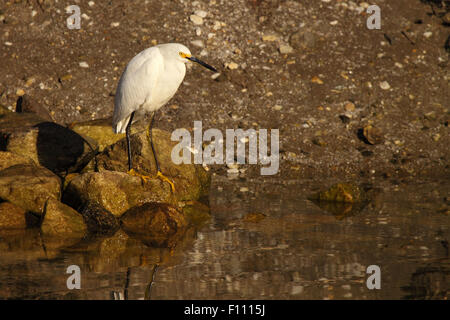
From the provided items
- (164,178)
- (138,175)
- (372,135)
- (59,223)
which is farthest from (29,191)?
(372,135)

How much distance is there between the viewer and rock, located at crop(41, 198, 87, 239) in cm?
607

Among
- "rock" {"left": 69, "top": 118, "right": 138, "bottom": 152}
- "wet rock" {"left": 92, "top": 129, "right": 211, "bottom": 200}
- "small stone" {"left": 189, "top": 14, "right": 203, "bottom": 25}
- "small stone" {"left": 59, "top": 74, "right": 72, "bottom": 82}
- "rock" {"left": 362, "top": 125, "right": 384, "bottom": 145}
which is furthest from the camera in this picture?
"small stone" {"left": 189, "top": 14, "right": 203, "bottom": 25}

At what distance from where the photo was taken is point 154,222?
20.6 feet

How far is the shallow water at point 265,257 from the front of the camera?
4.52 meters

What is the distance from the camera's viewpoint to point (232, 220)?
6695mm

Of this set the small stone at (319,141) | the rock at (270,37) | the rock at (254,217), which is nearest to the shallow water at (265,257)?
the rock at (254,217)

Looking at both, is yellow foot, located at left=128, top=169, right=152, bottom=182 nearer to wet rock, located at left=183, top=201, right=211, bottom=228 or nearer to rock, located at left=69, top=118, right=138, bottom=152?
wet rock, located at left=183, top=201, right=211, bottom=228

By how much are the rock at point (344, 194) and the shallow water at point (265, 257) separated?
0.57 ft

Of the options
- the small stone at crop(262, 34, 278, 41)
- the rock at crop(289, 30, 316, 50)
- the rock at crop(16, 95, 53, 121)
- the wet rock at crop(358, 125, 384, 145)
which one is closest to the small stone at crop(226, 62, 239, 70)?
the small stone at crop(262, 34, 278, 41)

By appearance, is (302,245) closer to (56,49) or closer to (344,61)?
(344,61)

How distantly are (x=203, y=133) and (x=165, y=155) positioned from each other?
1.94m

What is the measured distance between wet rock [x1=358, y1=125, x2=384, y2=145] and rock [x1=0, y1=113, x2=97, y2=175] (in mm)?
3711

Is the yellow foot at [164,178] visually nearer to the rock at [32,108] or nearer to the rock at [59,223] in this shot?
the rock at [59,223]
